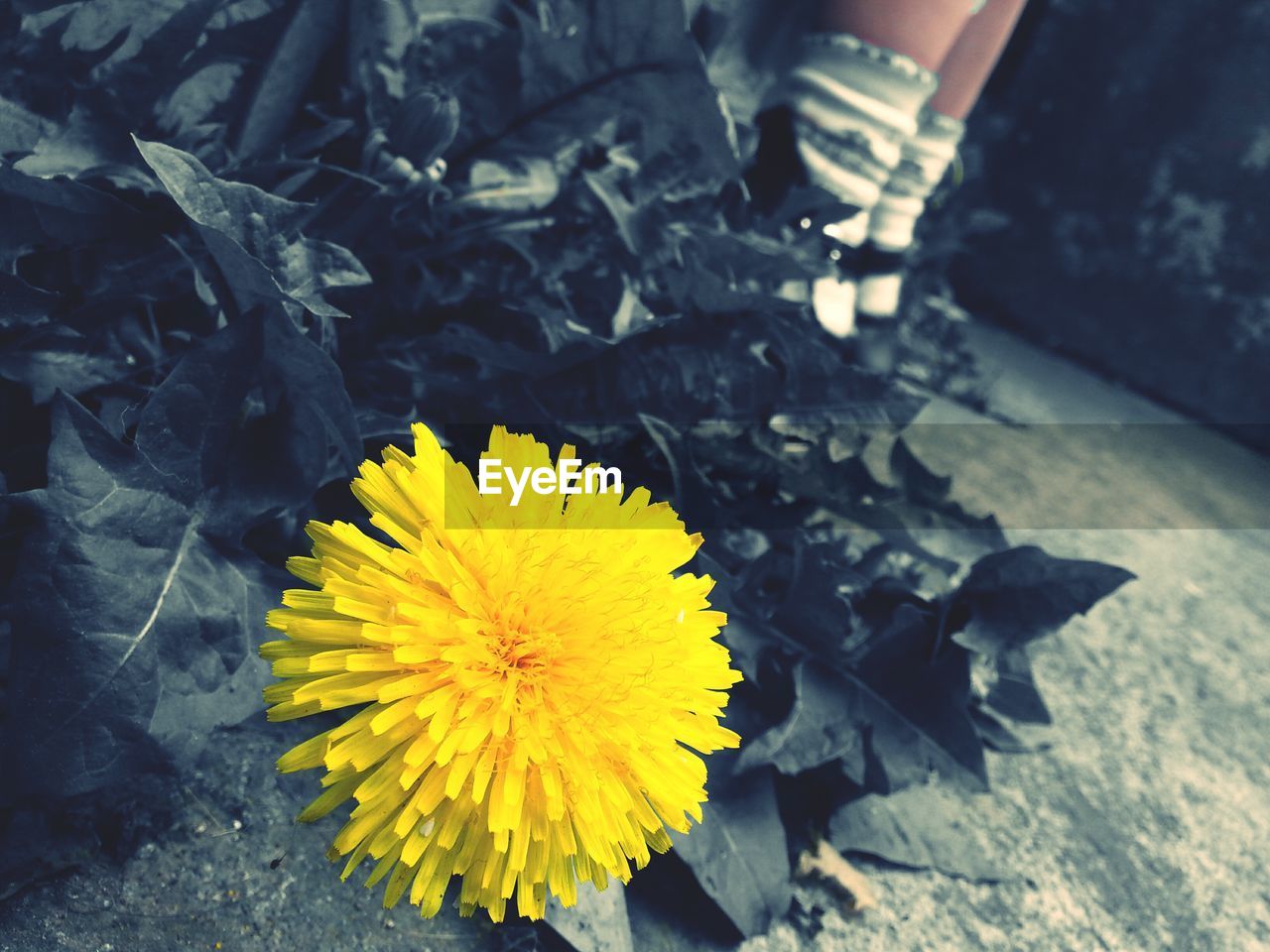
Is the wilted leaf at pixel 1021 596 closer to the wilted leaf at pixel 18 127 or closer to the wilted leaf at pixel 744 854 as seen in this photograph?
the wilted leaf at pixel 744 854

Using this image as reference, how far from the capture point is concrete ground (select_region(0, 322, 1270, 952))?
2.67ft

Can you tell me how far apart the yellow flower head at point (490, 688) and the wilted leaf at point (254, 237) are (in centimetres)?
24

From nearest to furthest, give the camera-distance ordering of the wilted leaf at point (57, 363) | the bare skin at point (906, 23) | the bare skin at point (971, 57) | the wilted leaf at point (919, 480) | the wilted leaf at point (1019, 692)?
1. the wilted leaf at point (57, 363)
2. the wilted leaf at point (1019, 692)
3. the wilted leaf at point (919, 480)
4. the bare skin at point (906, 23)
5. the bare skin at point (971, 57)

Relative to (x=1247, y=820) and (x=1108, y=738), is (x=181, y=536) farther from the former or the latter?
(x=1247, y=820)

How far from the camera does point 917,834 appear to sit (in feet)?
3.84

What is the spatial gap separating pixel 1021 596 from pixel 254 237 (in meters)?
1.01

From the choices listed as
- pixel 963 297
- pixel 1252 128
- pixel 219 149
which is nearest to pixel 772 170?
pixel 219 149

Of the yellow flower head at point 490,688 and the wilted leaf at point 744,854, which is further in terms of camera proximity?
the wilted leaf at point 744,854

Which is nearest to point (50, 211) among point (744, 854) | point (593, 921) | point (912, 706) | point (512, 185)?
point (512, 185)

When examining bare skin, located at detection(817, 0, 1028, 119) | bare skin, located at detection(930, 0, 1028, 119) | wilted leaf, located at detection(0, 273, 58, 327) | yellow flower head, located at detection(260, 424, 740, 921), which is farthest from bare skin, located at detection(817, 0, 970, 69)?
wilted leaf, located at detection(0, 273, 58, 327)

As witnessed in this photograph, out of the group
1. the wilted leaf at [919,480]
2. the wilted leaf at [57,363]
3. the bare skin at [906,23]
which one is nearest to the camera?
the wilted leaf at [57,363]

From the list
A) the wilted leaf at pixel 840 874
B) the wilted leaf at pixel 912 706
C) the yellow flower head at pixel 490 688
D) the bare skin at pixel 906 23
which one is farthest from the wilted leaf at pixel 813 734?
the bare skin at pixel 906 23

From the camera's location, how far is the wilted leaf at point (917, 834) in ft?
3.72

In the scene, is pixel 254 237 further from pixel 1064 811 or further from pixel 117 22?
pixel 1064 811
